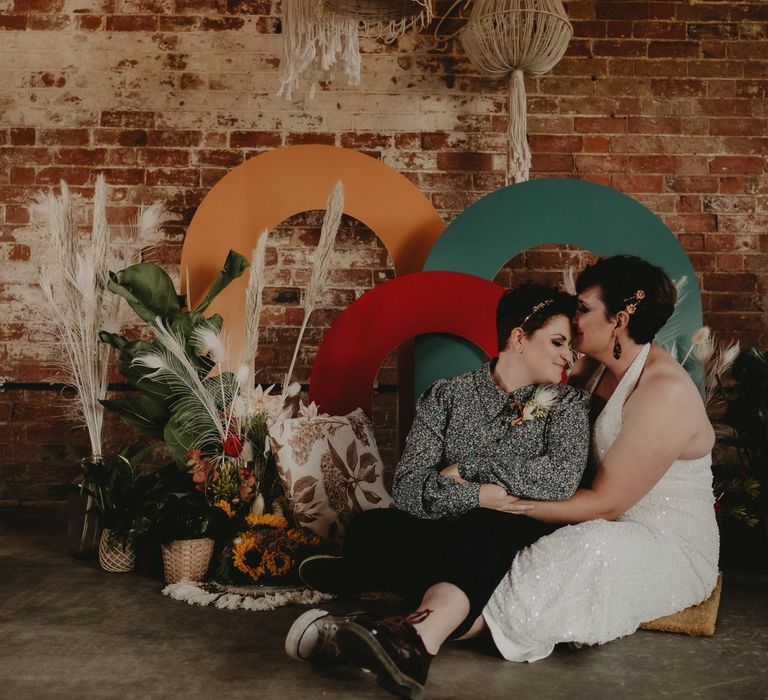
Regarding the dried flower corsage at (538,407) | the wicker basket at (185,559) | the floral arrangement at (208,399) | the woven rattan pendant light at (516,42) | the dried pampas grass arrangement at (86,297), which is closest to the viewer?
the dried flower corsage at (538,407)

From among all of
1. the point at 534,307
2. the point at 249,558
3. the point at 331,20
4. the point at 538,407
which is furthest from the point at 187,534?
the point at 331,20

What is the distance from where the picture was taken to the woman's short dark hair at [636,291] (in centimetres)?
223

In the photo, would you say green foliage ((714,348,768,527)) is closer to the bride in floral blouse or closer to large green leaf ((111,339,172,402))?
the bride in floral blouse

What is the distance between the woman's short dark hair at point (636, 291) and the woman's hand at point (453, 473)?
0.63 metres

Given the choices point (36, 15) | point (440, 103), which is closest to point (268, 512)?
point (440, 103)

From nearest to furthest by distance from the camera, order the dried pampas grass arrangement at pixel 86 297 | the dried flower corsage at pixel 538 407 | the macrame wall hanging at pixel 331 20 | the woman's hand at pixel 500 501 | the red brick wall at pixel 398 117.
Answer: the woman's hand at pixel 500 501
the dried flower corsage at pixel 538 407
the macrame wall hanging at pixel 331 20
the dried pampas grass arrangement at pixel 86 297
the red brick wall at pixel 398 117

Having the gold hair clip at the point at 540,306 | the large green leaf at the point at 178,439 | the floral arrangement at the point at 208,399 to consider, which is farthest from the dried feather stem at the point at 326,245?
the gold hair clip at the point at 540,306

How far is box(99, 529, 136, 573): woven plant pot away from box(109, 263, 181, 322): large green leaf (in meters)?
0.79

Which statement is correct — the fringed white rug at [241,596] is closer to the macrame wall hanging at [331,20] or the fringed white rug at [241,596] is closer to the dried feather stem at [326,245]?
the dried feather stem at [326,245]

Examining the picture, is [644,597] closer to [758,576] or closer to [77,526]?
[758,576]

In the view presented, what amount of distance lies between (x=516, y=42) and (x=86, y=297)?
2.00 m

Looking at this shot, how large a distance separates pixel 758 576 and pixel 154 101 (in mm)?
3275

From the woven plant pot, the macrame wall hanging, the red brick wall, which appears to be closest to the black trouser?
the woven plant pot

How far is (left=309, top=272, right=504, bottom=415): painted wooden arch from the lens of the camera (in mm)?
3080
